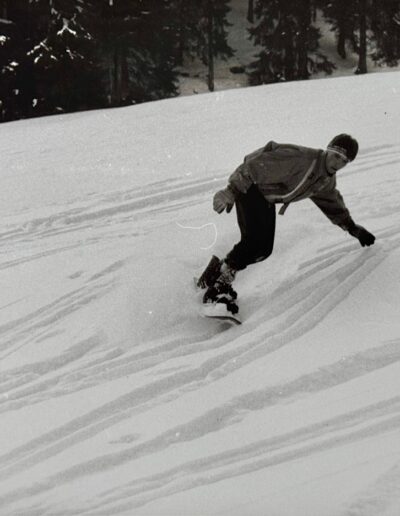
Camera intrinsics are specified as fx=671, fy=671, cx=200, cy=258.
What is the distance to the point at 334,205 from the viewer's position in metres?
5.60

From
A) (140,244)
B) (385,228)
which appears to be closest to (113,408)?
(140,244)

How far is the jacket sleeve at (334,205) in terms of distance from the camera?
5516mm

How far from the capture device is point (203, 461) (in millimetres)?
3775

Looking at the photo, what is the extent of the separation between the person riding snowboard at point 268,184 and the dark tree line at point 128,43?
18.4m

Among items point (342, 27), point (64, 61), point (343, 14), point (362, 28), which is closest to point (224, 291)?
point (64, 61)

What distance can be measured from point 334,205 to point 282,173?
2.36 feet

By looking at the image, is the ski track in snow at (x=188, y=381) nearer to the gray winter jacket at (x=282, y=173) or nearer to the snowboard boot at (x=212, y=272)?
the snowboard boot at (x=212, y=272)

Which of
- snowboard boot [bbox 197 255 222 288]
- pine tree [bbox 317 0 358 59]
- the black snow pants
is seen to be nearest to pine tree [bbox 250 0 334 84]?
pine tree [bbox 317 0 358 59]

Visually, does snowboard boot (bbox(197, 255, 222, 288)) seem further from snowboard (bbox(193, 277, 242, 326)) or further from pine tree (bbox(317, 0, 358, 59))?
pine tree (bbox(317, 0, 358, 59))

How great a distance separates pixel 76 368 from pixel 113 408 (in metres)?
0.69

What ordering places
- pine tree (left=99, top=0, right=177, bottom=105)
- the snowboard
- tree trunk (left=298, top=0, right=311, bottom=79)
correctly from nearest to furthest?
the snowboard → pine tree (left=99, top=0, right=177, bottom=105) → tree trunk (left=298, top=0, right=311, bottom=79)

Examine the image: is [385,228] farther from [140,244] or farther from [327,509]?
[327,509]

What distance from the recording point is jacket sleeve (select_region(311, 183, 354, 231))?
5.52 meters

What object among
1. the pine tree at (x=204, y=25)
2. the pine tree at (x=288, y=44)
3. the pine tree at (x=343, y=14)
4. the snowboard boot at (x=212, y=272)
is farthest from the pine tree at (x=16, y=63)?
the snowboard boot at (x=212, y=272)
